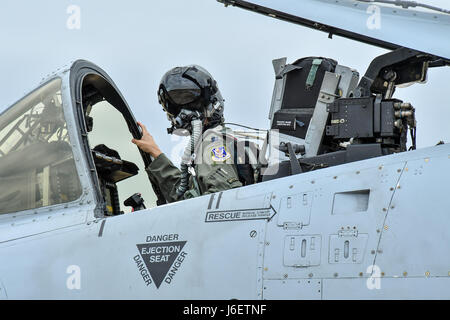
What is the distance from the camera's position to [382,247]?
12.1ft

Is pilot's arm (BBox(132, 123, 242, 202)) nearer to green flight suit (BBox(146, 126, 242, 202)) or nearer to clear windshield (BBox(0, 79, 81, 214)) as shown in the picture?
green flight suit (BBox(146, 126, 242, 202))

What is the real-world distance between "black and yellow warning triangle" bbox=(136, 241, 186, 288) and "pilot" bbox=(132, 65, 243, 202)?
0.97 metres

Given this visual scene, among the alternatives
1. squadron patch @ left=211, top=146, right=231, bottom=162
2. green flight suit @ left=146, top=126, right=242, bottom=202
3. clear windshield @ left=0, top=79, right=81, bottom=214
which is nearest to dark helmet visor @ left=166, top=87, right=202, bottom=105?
green flight suit @ left=146, top=126, right=242, bottom=202

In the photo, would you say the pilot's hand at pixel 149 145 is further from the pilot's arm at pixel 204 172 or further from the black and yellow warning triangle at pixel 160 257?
the black and yellow warning triangle at pixel 160 257

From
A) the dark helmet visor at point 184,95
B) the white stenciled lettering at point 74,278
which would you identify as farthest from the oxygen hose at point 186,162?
the white stenciled lettering at point 74,278

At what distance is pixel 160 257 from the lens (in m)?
4.30

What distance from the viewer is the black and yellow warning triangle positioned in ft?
14.1

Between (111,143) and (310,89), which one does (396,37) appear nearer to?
(310,89)

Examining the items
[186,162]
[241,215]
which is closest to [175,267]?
[241,215]

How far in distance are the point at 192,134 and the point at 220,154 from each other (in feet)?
1.65

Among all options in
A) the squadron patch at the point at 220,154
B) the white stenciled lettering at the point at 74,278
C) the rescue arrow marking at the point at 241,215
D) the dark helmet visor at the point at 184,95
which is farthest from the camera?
the dark helmet visor at the point at 184,95

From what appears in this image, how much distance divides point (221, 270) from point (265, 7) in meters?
1.80

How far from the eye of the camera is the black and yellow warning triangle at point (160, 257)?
4.29 metres
